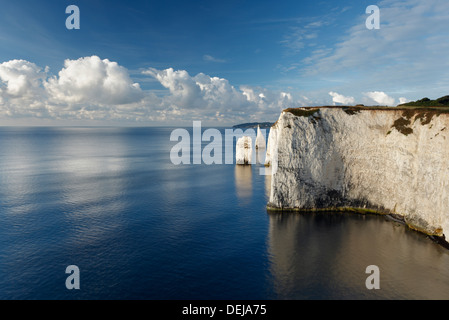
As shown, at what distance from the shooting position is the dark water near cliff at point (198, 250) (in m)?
27.2

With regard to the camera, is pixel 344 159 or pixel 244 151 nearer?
pixel 344 159

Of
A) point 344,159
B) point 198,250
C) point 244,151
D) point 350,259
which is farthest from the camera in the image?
point 244,151

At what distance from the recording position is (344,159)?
50.9m

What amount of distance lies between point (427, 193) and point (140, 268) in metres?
46.6

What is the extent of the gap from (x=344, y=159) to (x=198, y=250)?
35752 millimetres

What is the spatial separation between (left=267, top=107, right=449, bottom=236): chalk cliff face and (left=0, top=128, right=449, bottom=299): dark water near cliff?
4134mm

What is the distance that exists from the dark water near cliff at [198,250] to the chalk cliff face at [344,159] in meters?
4.13

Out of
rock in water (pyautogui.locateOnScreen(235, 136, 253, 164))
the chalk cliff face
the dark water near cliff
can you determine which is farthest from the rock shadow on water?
rock in water (pyautogui.locateOnScreen(235, 136, 253, 164))

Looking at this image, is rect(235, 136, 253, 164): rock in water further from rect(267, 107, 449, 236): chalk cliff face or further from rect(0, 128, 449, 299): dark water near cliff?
rect(267, 107, 449, 236): chalk cliff face

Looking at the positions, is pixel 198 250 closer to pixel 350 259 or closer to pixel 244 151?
pixel 350 259

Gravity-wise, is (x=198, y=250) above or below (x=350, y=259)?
above

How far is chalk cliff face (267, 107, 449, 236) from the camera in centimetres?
4741

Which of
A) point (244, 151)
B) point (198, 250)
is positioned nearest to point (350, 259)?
point (198, 250)

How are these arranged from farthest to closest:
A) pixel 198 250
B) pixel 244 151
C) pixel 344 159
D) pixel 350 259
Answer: pixel 244 151 → pixel 344 159 → pixel 198 250 → pixel 350 259
